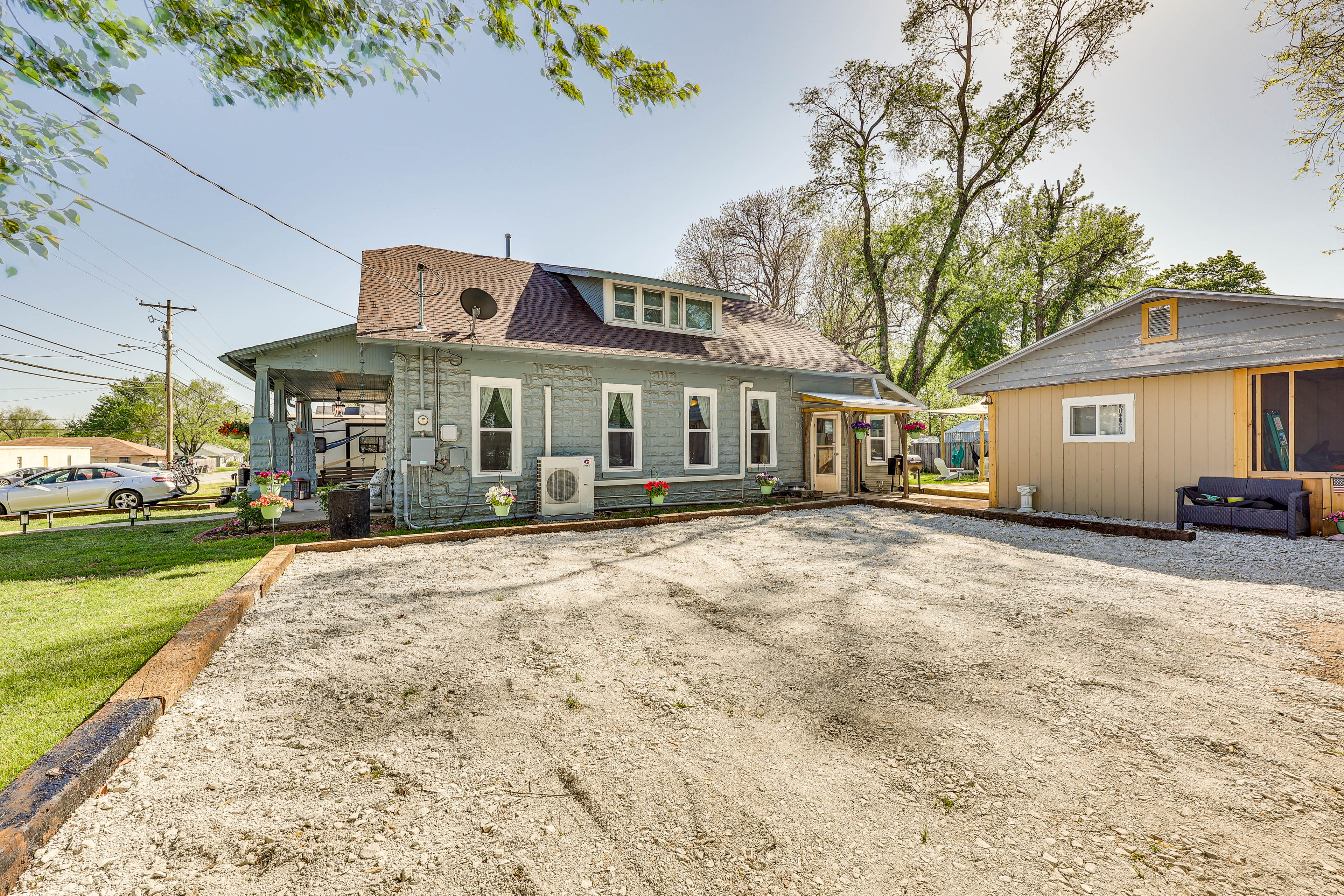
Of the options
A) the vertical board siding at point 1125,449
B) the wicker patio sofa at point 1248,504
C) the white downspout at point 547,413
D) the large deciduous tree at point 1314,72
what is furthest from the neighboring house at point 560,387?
the large deciduous tree at point 1314,72

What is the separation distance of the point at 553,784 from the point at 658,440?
919cm

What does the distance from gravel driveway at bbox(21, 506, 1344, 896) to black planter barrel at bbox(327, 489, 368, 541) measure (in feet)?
9.21

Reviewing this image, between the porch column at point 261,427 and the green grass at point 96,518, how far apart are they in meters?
1.74

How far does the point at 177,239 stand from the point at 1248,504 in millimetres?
17340

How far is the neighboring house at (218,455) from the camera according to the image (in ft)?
199

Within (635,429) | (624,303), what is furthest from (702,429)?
(624,303)

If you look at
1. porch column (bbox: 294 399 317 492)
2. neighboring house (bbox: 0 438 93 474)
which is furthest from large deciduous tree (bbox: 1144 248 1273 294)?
neighboring house (bbox: 0 438 93 474)

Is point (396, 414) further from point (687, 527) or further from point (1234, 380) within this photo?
point (1234, 380)

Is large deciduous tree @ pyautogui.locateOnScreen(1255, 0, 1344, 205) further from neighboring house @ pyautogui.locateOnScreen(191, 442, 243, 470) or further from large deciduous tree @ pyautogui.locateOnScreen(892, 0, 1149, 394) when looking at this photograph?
neighboring house @ pyautogui.locateOnScreen(191, 442, 243, 470)

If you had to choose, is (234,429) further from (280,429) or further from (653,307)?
(653,307)

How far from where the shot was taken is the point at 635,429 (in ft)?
35.9

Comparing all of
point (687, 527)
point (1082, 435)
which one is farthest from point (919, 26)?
point (687, 527)

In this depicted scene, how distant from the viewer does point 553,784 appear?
2.17 meters

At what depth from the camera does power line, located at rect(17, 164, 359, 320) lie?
9.69 ft
